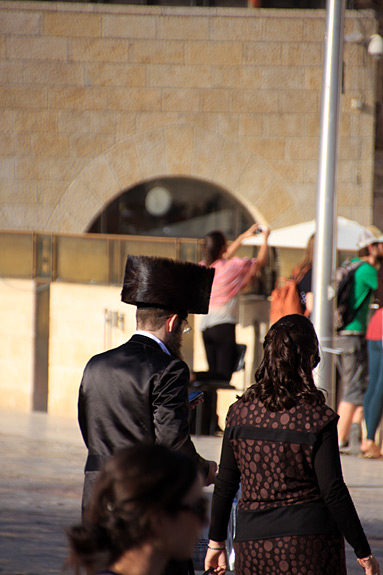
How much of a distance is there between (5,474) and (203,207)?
23.3 ft

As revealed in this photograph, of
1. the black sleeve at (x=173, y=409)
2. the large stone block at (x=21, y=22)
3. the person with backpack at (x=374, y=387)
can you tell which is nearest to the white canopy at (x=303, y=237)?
the person with backpack at (x=374, y=387)

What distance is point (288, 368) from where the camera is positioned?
368 cm

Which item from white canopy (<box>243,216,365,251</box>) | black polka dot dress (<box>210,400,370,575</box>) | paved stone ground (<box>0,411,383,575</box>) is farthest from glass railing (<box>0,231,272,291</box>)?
black polka dot dress (<box>210,400,370,575</box>)

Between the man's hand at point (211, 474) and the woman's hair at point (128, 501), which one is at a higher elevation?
the woman's hair at point (128, 501)

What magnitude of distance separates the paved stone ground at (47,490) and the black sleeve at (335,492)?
2212mm

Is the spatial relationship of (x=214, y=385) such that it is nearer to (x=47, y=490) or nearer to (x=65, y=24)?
(x=47, y=490)

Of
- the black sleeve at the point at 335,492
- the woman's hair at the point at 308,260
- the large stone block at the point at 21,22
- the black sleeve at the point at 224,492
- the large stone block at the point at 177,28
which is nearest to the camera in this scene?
the black sleeve at the point at 335,492

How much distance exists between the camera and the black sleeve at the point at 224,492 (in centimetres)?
384

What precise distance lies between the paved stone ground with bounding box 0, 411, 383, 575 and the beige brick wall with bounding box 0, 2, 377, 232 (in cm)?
436

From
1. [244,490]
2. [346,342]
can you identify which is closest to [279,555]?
[244,490]

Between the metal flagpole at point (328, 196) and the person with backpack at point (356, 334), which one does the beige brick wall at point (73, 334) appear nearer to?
the person with backpack at point (356, 334)

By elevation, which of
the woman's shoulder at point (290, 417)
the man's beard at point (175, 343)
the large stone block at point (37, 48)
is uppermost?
the large stone block at point (37, 48)

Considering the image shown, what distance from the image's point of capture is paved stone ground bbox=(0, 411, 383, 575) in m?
6.14

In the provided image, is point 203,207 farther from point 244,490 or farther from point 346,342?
point 244,490
